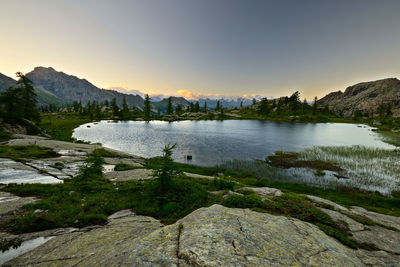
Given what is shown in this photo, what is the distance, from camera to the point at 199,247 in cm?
459

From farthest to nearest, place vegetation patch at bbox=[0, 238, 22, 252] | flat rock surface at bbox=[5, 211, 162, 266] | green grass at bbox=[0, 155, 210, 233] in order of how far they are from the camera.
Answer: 1. green grass at bbox=[0, 155, 210, 233]
2. vegetation patch at bbox=[0, 238, 22, 252]
3. flat rock surface at bbox=[5, 211, 162, 266]

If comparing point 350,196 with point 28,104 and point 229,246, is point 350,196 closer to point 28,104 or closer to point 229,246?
point 229,246

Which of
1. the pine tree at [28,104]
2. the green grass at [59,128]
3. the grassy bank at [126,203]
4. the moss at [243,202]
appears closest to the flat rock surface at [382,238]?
the grassy bank at [126,203]

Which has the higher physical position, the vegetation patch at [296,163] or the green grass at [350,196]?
the vegetation patch at [296,163]

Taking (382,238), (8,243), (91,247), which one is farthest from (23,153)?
(382,238)

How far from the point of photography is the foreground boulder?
4.30 meters

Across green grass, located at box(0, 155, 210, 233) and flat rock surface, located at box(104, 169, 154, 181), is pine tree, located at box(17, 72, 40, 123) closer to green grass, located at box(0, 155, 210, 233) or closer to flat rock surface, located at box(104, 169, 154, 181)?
flat rock surface, located at box(104, 169, 154, 181)

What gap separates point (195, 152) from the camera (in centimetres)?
4091

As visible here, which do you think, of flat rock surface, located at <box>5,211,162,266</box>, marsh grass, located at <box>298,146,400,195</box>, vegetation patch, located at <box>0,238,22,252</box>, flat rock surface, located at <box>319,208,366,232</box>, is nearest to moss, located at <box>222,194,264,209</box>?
flat rock surface, located at <box>319,208,366,232</box>

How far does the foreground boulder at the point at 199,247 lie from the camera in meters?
4.30

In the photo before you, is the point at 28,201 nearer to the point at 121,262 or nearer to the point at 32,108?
the point at 121,262

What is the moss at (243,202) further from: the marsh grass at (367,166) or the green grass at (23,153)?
the green grass at (23,153)

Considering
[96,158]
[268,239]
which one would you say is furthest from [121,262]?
Answer: [96,158]

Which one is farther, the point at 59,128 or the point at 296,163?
the point at 59,128
